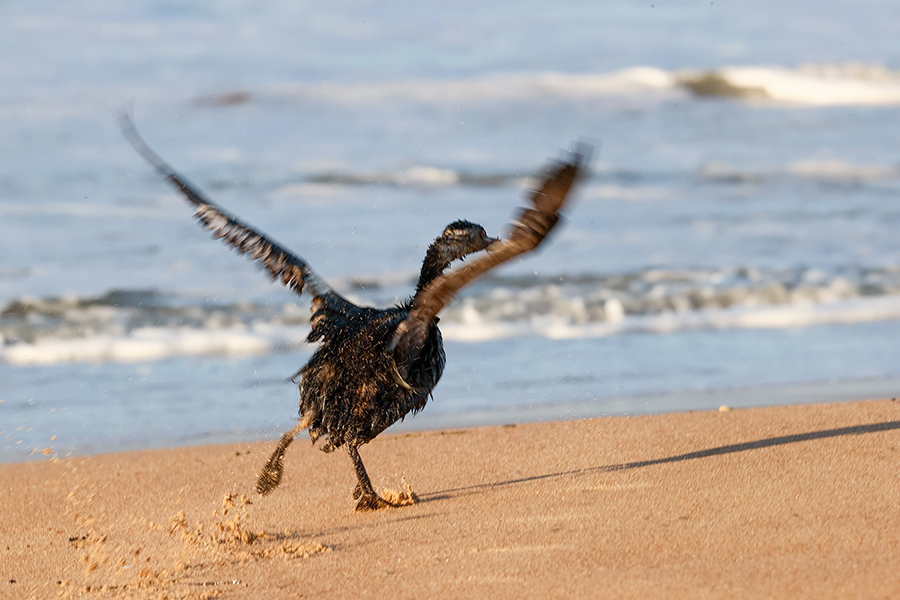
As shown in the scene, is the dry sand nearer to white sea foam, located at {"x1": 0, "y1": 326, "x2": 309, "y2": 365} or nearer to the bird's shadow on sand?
the bird's shadow on sand

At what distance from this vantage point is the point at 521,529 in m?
4.49

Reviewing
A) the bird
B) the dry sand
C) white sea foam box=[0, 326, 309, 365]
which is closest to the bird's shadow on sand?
the dry sand

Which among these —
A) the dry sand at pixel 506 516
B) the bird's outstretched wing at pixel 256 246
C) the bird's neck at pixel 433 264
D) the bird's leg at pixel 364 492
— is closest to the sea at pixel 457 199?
the dry sand at pixel 506 516

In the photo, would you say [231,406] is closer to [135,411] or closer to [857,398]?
[135,411]

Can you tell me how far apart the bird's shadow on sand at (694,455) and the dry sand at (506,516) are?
0.05 feet

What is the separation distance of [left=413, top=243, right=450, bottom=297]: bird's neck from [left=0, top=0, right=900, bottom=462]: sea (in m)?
1.96

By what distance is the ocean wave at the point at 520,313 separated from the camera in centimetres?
912

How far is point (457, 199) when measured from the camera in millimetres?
15188

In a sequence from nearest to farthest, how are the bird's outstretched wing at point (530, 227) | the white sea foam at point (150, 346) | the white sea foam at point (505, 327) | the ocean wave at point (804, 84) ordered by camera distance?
the bird's outstretched wing at point (530, 227)
the white sea foam at point (150, 346)
the white sea foam at point (505, 327)
the ocean wave at point (804, 84)

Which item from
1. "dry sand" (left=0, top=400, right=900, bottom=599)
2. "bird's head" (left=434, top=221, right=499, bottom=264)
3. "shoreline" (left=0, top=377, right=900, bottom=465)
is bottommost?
"dry sand" (left=0, top=400, right=900, bottom=599)

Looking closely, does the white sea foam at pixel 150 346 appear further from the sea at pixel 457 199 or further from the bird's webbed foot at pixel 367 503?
the bird's webbed foot at pixel 367 503

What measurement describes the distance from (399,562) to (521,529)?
0.55 m

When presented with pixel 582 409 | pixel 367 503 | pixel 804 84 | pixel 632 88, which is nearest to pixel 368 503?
pixel 367 503

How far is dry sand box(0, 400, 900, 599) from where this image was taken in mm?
3945
